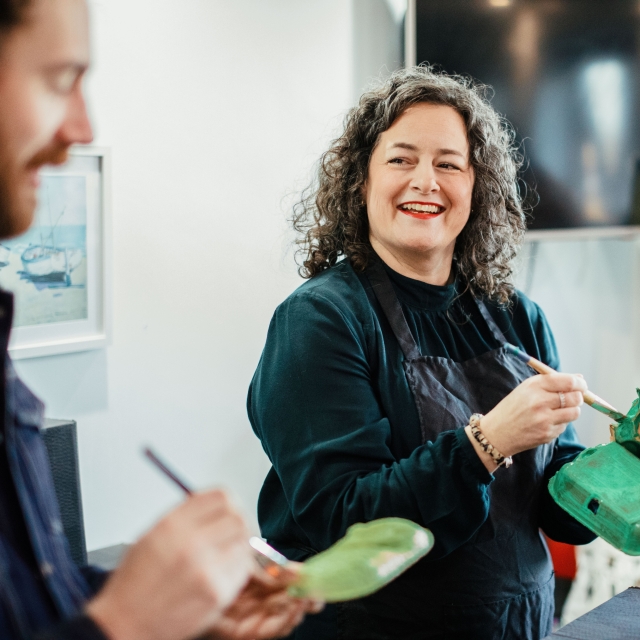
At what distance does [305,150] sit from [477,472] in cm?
153

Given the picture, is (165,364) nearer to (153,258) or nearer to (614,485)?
(153,258)

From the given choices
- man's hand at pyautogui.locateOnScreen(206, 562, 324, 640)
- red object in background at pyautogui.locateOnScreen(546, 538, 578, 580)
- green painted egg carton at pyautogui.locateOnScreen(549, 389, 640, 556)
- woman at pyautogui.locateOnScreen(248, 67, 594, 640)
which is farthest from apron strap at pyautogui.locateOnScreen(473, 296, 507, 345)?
red object in background at pyautogui.locateOnScreen(546, 538, 578, 580)

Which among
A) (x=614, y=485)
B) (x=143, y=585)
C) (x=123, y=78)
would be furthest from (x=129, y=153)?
(x=143, y=585)

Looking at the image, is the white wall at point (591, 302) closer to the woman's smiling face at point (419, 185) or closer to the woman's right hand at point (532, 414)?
the woman's smiling face at point (419, 185)

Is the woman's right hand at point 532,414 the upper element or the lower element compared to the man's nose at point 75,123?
lower

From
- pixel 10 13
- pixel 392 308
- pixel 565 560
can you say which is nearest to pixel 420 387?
pixel 392 308

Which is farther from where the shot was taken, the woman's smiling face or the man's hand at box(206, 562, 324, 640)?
the woman's smiling face

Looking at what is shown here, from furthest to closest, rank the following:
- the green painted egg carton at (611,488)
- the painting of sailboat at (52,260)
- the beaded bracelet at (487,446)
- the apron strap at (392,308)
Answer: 1. the painting of sailboat at (52,260)
2. the apron strap at (392,308)
3. the beaded bracelet at (487,446)
4. the green painted egg carton at (611,488)

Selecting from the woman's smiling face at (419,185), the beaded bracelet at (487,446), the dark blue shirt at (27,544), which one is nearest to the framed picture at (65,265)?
the woman's smiling face at (419,185)

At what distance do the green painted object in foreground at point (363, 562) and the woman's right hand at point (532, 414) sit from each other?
0.50 metres

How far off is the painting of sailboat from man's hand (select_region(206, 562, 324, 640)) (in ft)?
3.96

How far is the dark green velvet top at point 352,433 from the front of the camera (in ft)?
4.23

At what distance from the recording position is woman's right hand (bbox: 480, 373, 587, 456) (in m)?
1.28

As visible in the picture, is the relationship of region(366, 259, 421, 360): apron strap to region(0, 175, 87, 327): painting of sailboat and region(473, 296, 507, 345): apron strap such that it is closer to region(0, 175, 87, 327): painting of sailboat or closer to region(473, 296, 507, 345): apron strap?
region(473, 296, 507, 345): apron strap
